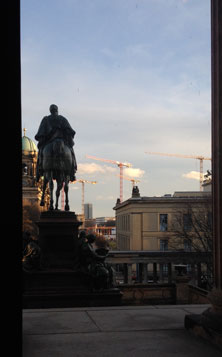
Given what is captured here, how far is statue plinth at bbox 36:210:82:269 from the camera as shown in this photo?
1478cm

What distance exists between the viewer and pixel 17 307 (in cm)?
400

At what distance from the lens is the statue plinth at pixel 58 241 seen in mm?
14781

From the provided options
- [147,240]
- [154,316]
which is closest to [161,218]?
[147,240]

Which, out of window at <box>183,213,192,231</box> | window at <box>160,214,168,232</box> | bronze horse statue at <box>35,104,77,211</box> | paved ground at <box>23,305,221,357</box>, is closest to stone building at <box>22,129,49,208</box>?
window at <box>160,214,168,232</box>

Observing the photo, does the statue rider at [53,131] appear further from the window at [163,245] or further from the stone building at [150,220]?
the stone building at [150,220]

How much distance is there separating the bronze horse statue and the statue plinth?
96cm

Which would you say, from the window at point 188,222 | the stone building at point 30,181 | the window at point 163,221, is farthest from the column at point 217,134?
the stone building at point 30,181

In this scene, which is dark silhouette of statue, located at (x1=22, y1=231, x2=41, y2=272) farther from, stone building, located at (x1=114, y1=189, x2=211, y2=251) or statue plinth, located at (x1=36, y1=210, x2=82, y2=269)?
stone building, located at (x1=114, y1=189, x2=211, y2=251)

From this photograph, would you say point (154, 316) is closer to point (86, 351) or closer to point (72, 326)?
Result: point (72, 326)

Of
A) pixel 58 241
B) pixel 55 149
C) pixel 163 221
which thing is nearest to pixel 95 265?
pixel 58 241

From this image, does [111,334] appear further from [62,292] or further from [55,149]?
[55,149]

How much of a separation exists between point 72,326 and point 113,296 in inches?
256

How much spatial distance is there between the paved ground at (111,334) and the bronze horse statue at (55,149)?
8.28 meters

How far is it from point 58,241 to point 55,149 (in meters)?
3.23
